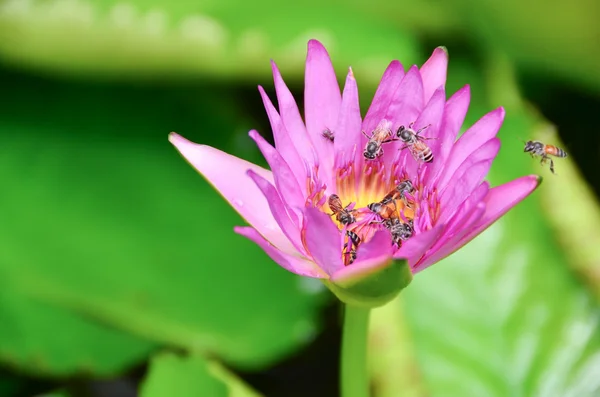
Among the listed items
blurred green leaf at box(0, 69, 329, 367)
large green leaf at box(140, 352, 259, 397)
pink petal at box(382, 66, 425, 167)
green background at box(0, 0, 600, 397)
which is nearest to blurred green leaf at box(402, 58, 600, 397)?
green background at box(0, 0, 600, 397)

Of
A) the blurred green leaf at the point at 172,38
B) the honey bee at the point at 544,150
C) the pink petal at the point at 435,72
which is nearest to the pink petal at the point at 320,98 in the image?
the pink petal at the point at 435,72

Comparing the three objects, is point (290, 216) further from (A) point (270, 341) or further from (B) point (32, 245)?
(B) point (32, 245)

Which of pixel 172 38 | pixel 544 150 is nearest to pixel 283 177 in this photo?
→ pixel 544 150

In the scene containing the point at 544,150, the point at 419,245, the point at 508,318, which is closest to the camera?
the point at 419,245

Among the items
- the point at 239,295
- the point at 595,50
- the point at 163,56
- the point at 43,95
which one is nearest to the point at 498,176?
the point at 595,50

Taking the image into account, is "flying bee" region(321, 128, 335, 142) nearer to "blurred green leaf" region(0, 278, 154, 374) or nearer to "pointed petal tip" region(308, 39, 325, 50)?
"pointed petal tip" region(308, 39, 325, 50)

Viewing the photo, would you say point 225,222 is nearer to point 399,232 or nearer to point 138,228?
point 138,228
